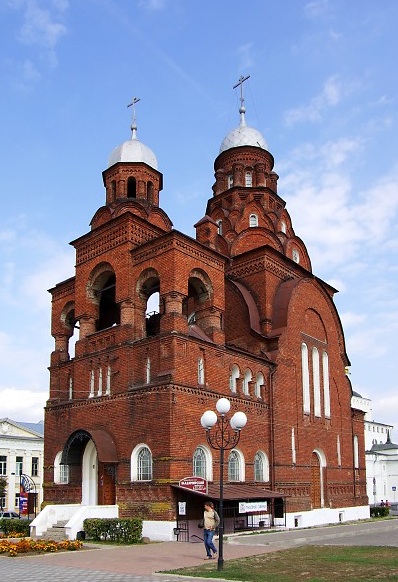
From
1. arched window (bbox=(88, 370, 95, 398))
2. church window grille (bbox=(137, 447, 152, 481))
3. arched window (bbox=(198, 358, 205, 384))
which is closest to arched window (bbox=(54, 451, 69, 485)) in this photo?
arched window (bbox=(88, 370, 95, 398))

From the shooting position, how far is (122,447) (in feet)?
75.5

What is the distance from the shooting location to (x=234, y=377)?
2572cm

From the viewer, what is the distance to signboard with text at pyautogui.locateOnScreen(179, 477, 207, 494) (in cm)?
2072

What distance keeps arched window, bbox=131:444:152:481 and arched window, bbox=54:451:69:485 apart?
449 cm

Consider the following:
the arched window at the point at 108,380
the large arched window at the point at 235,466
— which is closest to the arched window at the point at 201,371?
the large arched window at the point at 235,466

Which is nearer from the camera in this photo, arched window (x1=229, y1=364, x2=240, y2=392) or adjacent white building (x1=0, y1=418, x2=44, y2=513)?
arched window (x1=229, y1=364, x2=240, y2=392)

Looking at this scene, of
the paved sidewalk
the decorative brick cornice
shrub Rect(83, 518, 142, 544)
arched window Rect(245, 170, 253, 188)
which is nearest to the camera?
the paved sidewalk

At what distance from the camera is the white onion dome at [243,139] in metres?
37.2

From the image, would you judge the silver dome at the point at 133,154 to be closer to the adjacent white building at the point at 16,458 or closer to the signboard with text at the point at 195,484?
the signboard with text at the point at 195,484

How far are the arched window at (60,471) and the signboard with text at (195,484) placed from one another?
6.70m

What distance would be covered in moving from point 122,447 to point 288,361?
8997 mm

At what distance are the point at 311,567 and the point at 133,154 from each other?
20.2 meters

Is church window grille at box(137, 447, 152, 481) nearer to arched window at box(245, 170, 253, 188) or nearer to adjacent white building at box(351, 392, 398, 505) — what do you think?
arched window at box(245, 170, 253, 188)

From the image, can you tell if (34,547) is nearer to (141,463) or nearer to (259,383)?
(141,463)
